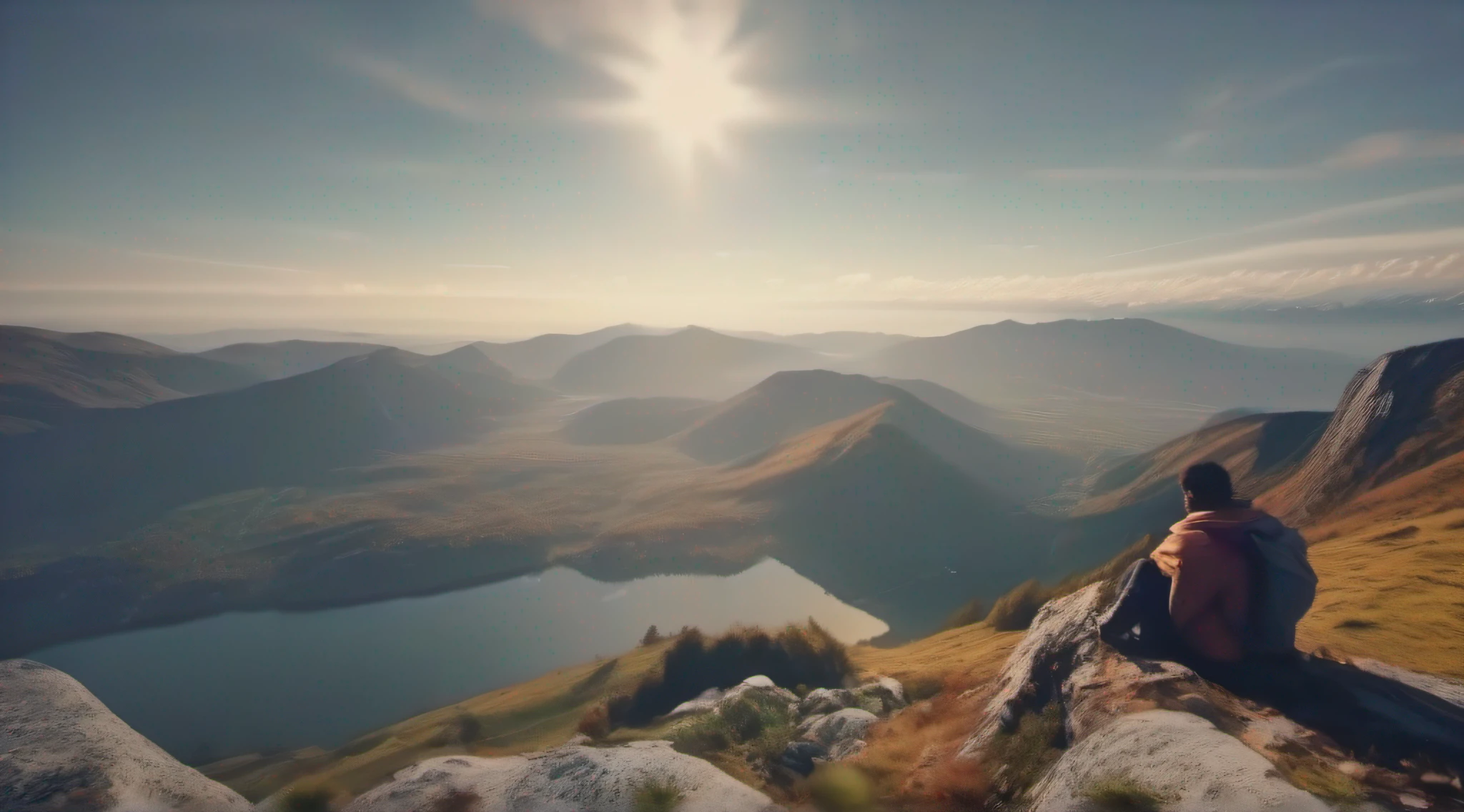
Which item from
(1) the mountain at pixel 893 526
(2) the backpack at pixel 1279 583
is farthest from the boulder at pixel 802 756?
(1) the mountain at pixel 893 526

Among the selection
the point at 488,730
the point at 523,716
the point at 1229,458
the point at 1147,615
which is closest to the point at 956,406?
the point at 1229,458

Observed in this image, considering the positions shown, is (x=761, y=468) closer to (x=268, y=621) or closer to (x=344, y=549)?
(x=344, y=549)

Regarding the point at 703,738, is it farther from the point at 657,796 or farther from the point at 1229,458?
the point at 1229,458

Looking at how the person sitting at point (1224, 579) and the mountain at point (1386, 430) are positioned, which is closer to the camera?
the person sitting at point (1224, 579)

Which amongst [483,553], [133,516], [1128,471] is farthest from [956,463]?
[133,516]

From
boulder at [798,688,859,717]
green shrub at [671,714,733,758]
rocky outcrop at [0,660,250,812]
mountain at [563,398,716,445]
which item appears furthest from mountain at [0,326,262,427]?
boulder at [798,688,859,717]

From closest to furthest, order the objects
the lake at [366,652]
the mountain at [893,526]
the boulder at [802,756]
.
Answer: the boulder at [802,756]
the lake at [366,652]
the mountain at [893,526]

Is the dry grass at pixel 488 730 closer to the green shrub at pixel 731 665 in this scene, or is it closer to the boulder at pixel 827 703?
the green shrub at pixel 731 665
